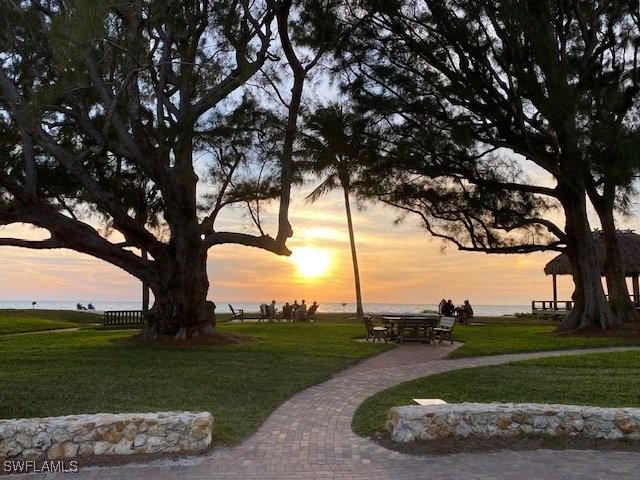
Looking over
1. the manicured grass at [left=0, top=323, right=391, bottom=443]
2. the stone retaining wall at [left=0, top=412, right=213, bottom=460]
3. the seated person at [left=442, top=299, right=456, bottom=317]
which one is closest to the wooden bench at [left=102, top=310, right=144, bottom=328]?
the manicured grass at [left=0, top=323, right=391, bottom=443]

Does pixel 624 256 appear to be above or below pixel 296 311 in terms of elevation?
above

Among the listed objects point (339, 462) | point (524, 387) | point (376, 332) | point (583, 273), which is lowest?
point (339, 462)

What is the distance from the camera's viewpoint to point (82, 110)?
14.6 m

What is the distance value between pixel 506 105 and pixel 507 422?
37.0 ft

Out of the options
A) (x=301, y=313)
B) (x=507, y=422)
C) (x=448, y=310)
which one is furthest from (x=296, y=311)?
(x=507, y=422)

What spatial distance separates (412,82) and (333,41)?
254 centimetres

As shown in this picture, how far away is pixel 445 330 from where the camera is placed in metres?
16.6

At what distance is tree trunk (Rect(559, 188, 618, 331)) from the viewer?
62.1ft

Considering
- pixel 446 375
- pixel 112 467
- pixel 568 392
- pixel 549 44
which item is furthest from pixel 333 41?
pixel 112 467

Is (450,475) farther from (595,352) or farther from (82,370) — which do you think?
(595,352)

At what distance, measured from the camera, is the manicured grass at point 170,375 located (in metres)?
7.64

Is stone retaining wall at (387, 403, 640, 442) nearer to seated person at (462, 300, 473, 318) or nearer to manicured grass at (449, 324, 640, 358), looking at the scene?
manicured grass at (449, 324, 640, 358)

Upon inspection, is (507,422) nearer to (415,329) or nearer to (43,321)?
(415,329)

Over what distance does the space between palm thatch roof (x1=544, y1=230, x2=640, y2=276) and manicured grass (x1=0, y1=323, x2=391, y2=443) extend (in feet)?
52.3
